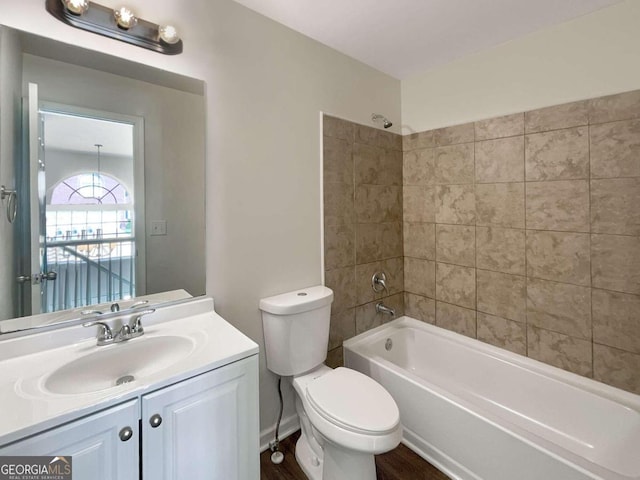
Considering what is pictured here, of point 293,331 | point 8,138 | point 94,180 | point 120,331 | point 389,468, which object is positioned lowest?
point 389,468

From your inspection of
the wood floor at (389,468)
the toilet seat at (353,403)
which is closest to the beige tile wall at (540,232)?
the wood floor at (389,468)

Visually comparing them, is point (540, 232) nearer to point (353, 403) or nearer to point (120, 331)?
point (353, 403)

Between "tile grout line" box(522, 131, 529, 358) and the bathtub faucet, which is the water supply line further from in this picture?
"tile grout line" box(522, 131, 529, 358)

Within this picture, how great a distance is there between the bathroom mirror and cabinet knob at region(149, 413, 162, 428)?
23.0 inches

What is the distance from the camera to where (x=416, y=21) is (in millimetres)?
1706

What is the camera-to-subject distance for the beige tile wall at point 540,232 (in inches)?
61.3

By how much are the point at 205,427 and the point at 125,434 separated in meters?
0.25

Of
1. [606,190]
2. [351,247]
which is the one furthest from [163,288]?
[606,190]

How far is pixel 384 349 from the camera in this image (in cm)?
225

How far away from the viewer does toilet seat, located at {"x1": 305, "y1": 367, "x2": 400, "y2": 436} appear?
1.24 meters

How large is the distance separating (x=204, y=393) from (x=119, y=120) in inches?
46.7

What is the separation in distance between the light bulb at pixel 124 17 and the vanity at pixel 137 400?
1197 mm

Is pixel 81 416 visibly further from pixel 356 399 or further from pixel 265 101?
pixel 265 101

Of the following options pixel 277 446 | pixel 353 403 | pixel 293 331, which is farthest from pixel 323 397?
pixel 277 446
